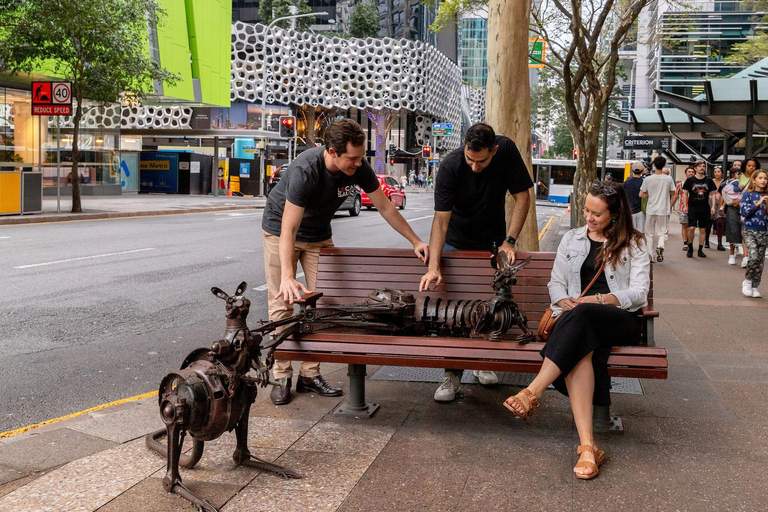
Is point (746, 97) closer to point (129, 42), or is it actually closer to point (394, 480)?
point (129, 42)

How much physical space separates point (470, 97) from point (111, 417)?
443ft

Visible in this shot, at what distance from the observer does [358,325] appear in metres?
4.66

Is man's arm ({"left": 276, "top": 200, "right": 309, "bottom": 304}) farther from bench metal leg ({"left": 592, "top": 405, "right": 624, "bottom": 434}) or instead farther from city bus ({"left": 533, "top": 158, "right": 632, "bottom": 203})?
city bus ({"left": 533, "top": 158, "right": 632, "bottom": 203})

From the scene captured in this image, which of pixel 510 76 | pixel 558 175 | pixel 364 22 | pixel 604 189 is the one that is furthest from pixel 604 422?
pixel 364 22

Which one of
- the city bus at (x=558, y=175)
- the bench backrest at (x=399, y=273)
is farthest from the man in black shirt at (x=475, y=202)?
the city bus at (x=558, y=175)

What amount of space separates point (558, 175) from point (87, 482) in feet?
157

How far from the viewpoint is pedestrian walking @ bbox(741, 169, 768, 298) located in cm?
986

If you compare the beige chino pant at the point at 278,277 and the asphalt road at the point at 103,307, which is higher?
the beige chino pant at the point at 278,277

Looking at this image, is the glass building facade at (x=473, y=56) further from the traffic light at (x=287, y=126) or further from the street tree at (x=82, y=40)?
the street tree at (x=82, y=40)

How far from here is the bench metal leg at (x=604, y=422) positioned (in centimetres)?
431

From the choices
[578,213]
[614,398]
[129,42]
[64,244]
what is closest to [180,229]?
[64,244]

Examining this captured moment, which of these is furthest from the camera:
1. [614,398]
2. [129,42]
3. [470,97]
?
[470,97]

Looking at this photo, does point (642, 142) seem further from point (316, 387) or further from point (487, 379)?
point (316, 387)

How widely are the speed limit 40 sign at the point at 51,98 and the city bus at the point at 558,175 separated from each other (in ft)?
106
